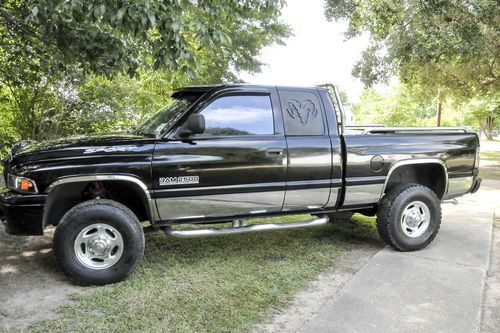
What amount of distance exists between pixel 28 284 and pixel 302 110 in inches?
132

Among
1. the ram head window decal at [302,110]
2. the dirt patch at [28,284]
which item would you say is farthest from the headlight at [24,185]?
the ram head window decal at [302,110]

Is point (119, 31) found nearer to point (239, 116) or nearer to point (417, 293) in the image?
point (239, 116)

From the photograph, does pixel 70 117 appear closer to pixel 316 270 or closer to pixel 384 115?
pixel 316 270

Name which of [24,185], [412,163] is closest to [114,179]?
[24,185]

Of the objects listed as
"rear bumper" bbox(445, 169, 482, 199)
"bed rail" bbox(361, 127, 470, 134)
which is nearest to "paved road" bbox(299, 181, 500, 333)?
"rear bumper" bbox(445, 169, 482, 199)

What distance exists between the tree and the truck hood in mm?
9445

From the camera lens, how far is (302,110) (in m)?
4.82

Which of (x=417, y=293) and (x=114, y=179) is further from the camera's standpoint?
(x=114, y=179)

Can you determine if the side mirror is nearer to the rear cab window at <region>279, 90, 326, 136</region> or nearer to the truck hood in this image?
the truck hood

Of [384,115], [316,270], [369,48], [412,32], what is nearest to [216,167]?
[316,270]

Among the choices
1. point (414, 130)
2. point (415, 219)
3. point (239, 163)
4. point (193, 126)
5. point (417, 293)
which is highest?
point (193, 126)

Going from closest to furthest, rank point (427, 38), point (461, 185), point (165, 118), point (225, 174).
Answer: point (225, 174) → point (165, 118) → point (461, 185) → point (427, 38)

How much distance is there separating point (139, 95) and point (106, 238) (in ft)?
27.6

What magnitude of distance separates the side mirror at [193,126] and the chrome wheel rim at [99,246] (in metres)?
1.15
